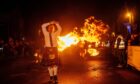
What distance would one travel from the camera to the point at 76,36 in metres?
23.3

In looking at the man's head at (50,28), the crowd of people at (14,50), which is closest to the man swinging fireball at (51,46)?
the man's head at (50,28)

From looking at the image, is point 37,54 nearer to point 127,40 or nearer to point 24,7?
point 127,40

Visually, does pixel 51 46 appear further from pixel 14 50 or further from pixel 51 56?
pixel 14 50

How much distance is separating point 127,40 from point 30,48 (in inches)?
673

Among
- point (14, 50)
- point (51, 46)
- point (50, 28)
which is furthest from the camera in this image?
point (14, 50)

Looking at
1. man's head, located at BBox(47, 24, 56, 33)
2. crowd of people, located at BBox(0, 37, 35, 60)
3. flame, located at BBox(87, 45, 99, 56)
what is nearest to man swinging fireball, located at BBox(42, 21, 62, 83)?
man's head, located at BBox(47, 24, 56, 33)

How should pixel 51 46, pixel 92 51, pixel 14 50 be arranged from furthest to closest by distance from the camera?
pixel 14 50
pixel 92 51
pixel 51 46

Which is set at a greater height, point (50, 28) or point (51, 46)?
point (50, 28)

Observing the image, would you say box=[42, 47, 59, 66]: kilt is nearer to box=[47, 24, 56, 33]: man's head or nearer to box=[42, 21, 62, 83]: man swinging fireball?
box=[42, 21, 62, 83]: man swinging fireball

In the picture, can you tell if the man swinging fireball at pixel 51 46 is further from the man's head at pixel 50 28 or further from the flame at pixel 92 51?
the flame at pixel 92 51

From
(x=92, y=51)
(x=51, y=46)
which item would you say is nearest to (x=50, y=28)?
(x=51, y=46)

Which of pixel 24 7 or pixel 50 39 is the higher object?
pixel 24 7

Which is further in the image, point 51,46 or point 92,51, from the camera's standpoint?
point 92,51

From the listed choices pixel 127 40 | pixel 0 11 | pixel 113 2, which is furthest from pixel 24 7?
pixel 127 40
